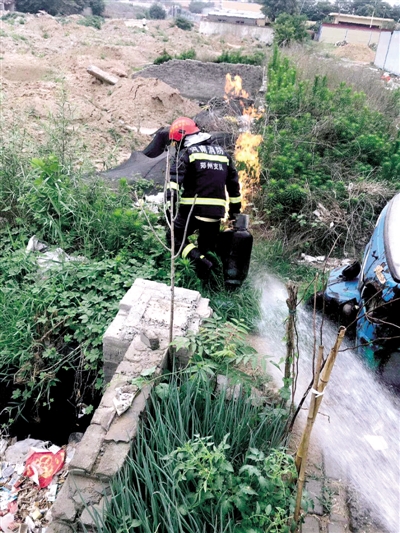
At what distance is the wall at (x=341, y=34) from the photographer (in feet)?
115

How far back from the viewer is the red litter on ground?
3303 millimetres

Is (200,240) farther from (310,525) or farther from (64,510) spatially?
(64,510)

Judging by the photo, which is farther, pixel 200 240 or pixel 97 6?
pixel 97 6

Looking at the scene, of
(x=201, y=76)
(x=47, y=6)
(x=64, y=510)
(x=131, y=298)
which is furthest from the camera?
(x=47, y=6)

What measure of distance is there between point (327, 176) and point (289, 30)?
70.0ft

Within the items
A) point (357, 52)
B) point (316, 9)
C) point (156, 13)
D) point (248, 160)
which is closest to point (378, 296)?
point (248, 160)

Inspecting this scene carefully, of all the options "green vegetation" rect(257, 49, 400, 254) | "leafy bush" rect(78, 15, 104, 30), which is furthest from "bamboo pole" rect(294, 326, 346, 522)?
"leafy bush" rect(78, 15, 104, 30)

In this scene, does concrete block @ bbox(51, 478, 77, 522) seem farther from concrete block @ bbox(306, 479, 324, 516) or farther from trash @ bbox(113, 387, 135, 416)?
concrete block @ bbox(306, 479, 324, 516)

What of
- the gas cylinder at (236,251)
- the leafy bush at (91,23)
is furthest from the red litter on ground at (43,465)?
the leafy bush at (91,23)

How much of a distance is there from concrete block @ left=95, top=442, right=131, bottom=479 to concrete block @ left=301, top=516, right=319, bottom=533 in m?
1.09

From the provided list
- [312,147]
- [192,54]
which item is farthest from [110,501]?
[192,54]

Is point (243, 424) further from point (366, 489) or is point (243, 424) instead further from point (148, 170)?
point (148, 170)

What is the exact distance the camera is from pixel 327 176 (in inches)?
265

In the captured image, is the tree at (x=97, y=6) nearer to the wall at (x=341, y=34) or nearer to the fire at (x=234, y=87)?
the wall at (x=341, y=34)
